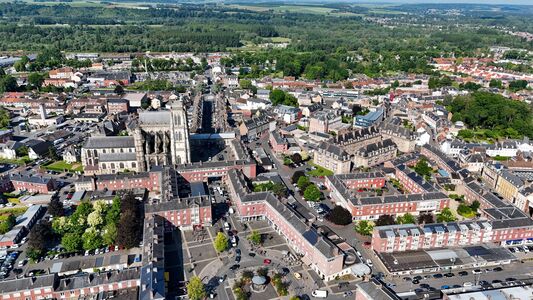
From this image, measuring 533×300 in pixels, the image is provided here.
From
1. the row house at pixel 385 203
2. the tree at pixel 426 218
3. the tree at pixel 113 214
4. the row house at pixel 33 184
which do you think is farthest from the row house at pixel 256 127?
the tree at pixel 426 218

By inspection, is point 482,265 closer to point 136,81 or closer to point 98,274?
point 98,274

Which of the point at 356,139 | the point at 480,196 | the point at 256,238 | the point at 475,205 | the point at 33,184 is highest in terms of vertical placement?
the point at 356,139

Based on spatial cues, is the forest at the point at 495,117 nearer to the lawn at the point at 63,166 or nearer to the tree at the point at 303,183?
the tree at the point at 303,183

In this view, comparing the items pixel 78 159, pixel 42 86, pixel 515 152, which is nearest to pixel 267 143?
pixel 78 159

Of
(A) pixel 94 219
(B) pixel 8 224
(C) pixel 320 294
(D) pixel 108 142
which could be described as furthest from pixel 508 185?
(B) pixel 8 224

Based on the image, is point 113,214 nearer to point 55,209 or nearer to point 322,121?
point 55,209

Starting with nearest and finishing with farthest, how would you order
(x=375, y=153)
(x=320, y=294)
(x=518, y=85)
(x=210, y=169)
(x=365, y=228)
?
(x=320, y=294) → (x=365, y=228) → (x=210, y=169) → (x=375, y=153) → (x=518, y=85)

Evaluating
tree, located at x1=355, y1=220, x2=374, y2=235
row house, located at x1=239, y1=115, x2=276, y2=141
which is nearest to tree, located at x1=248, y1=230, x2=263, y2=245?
tree, located at x1=355, y1=220, x2=374, y2=235
